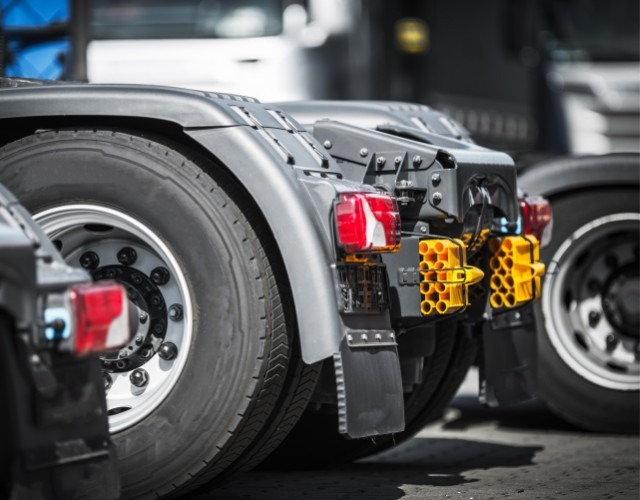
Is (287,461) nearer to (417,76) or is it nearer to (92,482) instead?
(92,482)

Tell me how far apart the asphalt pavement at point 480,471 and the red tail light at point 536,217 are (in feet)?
2.96

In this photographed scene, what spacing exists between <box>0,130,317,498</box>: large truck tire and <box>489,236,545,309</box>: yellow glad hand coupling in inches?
42.3

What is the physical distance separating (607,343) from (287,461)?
1928mm

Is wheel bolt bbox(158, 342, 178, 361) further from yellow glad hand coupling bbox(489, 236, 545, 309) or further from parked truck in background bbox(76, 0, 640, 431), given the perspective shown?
parked truck in background bbox(76, 0, 640, 431)

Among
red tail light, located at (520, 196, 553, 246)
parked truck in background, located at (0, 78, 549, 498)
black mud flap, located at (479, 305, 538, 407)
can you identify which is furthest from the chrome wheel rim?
parked truck in background, located at (0, 78, 549, 498)

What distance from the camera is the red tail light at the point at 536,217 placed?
18.7 ft

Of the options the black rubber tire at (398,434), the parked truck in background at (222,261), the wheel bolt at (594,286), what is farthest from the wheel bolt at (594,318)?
the parked truck in background at (222,261)

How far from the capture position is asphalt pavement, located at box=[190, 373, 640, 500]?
16.7ft

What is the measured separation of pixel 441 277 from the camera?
187 inches

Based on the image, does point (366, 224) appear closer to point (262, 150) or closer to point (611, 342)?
point (262, 150)

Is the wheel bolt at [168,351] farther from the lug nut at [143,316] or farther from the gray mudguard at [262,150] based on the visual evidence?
the gray mudguard at [262,150]

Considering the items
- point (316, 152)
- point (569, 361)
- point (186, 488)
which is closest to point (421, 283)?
point (316, 152)

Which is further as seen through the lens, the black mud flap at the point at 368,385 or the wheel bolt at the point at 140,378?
the wheel bolt at the point at 140,378

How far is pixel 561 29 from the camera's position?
39.6 feet
